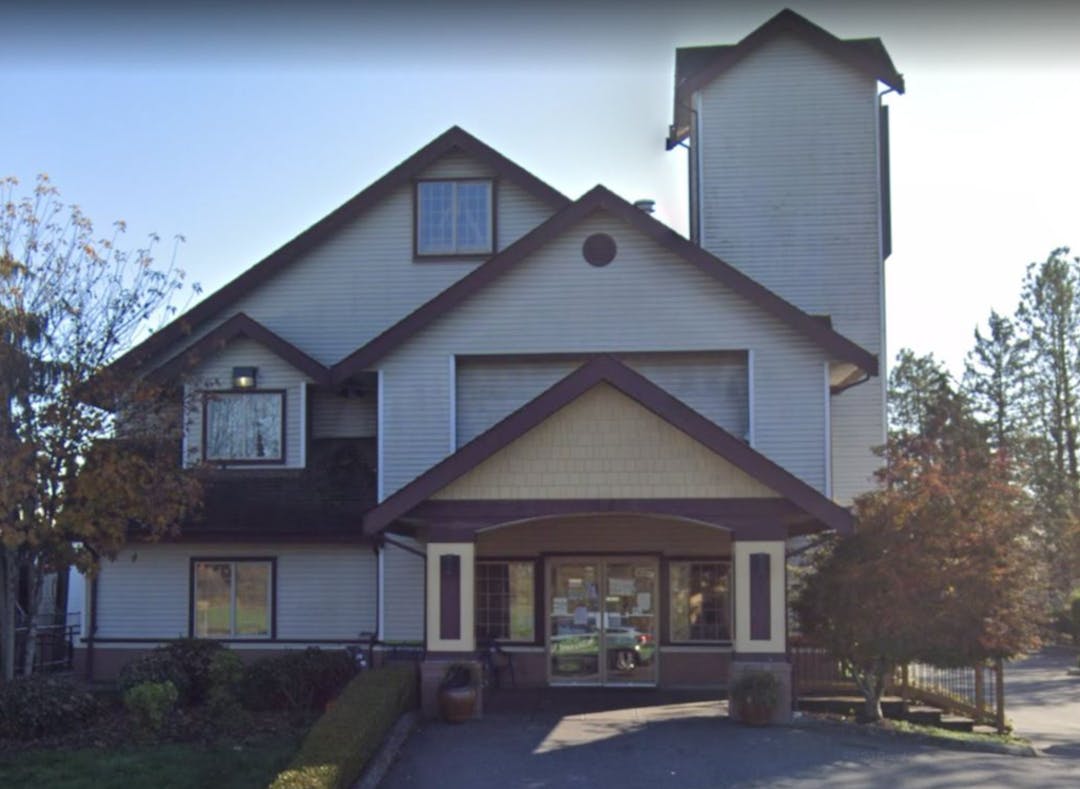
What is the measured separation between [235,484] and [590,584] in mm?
6658

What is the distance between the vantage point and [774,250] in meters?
23.0

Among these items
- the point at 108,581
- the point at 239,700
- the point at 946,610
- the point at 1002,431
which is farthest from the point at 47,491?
the point at 1002,431

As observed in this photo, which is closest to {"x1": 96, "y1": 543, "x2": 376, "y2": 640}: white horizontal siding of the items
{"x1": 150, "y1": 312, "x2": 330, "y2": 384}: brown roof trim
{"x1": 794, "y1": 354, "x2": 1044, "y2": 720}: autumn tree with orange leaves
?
{"x1": 150, "y1": 312, "x2": 330, "y2": 384}: brown roof trim

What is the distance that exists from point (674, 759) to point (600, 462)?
14.2 ft

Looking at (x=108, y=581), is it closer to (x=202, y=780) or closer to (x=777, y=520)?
(x=202, y=780)

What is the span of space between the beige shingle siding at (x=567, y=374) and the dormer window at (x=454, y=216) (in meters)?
3.26

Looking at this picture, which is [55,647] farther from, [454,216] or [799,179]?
[799,179]

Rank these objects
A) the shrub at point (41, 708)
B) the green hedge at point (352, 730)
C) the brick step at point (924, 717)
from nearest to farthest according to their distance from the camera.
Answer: the green hedge at point (352, 730) → the shrub at point (41, 708) → the brick step at point (924, 717)

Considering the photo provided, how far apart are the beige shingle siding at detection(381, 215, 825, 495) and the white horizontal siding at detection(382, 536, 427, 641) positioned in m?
1.34

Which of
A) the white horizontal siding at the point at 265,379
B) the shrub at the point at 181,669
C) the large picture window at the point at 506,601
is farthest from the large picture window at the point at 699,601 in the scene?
the shrub at the point at 181,669

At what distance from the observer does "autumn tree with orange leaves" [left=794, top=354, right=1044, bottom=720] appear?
54.1ft

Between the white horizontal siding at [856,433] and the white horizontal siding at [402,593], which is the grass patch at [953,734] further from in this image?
the white horizontal siding at [402,593]

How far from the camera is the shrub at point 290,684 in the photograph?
17.0 metres

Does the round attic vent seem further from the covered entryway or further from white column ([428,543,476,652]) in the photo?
white column ([428,543,476,652])
